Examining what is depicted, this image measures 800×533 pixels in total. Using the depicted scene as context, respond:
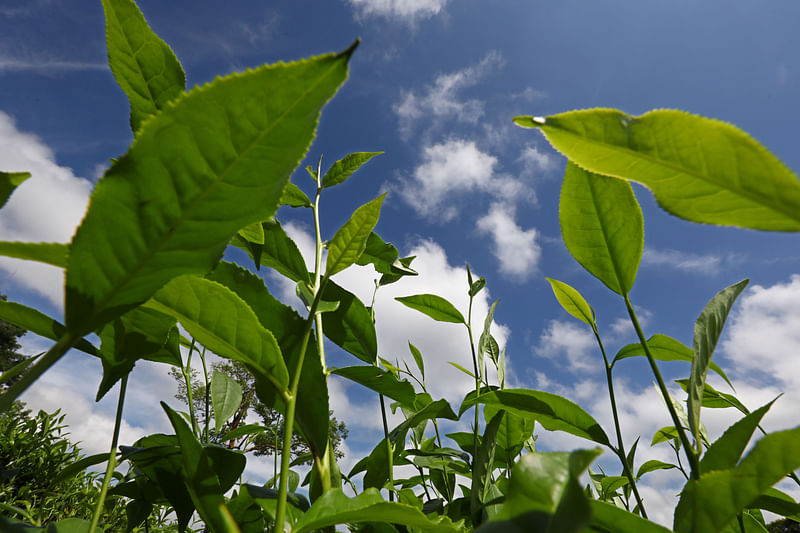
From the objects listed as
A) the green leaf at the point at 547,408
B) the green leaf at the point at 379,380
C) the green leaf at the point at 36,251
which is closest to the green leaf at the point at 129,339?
the green leaf at the point at 36,251

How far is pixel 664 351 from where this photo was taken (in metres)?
0.76

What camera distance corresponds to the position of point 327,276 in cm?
A: 59

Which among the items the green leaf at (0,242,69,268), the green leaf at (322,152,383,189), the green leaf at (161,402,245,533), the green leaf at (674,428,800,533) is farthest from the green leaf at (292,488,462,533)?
the green leaf at (322,152,383,189)

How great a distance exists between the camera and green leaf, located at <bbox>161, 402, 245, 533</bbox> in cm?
48

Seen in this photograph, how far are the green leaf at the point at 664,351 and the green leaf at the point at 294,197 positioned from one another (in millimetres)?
728

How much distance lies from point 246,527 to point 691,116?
0.68 m

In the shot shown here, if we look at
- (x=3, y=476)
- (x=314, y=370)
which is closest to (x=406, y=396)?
(x=314, y=370)

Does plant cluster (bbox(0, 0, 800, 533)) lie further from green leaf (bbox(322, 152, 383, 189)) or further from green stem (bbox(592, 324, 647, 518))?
green leaf (bbox(322, 152, 383, 189))

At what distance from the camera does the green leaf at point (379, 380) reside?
2.34ft

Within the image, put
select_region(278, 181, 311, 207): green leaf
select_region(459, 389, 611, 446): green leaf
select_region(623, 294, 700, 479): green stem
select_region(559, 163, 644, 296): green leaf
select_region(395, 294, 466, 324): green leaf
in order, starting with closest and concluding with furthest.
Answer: select_region(623, 294, 700, 479): green stem → select_region(559, 163, 644, 296): green leaf → select_region(459, 389, 611, 446): green leaf → select_region(278, 181, 311, 207): green leaf → select_region(395, 294, 466, 324): green leaf

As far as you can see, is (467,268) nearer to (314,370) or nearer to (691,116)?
(314,370)

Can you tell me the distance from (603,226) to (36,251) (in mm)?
605

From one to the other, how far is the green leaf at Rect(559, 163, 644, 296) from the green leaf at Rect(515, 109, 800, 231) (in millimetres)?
192

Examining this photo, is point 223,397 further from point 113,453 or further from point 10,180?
point 10,180
